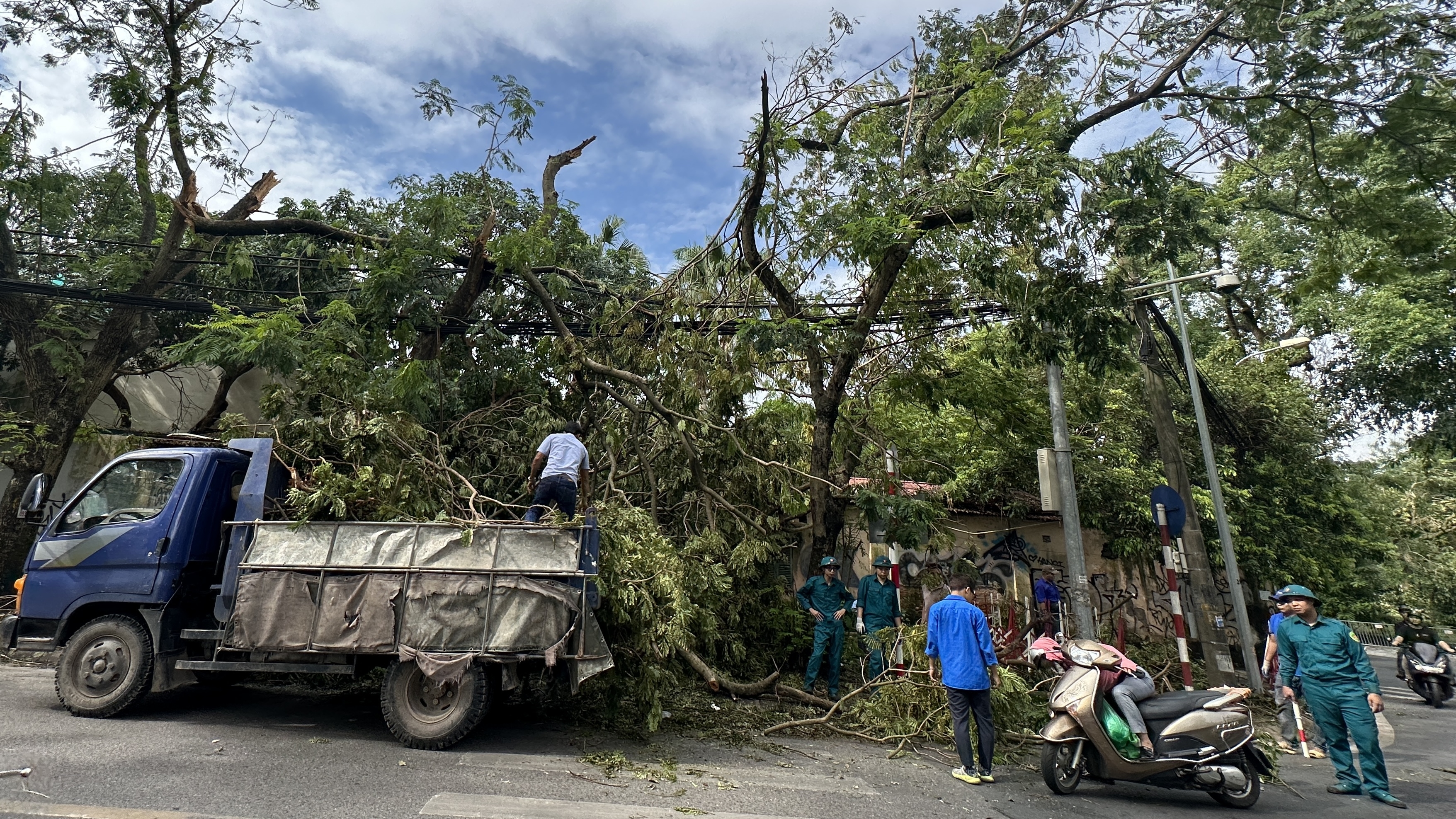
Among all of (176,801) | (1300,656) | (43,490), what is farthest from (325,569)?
(1300,656)

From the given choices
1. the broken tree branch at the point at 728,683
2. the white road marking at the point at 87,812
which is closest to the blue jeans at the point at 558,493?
the broken tree branch at the point at 728,683

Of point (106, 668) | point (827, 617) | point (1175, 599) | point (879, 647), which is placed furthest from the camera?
point (1175, 599)

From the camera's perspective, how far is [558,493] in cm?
639

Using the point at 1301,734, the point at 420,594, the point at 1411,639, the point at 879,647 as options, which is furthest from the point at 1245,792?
the point at 1411,639

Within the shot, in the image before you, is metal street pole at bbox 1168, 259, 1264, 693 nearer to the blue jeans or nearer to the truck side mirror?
the blue jeans

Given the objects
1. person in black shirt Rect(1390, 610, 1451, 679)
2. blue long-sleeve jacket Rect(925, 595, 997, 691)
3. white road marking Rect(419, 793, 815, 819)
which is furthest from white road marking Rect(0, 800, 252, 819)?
person in black shirt Rect(1390, 610, 1451, 679)

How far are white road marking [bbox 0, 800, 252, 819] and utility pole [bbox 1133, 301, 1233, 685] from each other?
11.5 metres

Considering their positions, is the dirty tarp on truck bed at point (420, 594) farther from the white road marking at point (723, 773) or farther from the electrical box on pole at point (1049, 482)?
the electrical box on pole at point (1049, 482)

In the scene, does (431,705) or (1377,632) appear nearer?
(431,705)

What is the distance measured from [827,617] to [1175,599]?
15.2 feet

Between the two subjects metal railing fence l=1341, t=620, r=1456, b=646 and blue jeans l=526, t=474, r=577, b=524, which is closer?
blue jeans l=526, t=474, r=577, b=524

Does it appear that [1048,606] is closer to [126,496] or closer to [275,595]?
[275,595]

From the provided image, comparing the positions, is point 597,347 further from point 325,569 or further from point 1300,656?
point 1300,656

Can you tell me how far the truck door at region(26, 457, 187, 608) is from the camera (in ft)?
19.8
